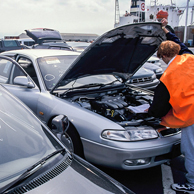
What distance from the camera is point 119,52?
3902mm

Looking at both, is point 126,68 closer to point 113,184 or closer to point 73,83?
point 73,83

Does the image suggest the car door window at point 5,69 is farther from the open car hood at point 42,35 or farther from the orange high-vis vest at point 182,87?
the open car hood at point 42,35

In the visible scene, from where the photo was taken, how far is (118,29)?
311 cm

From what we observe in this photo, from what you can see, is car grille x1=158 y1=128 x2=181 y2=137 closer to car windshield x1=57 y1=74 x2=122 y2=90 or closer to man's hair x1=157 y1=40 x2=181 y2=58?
man's hair x1=157 y1=40 x2=181 y2=58

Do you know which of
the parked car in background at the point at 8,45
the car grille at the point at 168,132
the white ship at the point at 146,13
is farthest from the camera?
the white ship at the point at 146,13

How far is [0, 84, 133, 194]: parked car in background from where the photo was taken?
4.49 feet

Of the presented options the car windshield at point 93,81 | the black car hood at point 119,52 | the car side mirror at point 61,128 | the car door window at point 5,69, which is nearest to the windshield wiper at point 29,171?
the car side mirror at point 61,128

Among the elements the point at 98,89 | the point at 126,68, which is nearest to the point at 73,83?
the point at 98,89

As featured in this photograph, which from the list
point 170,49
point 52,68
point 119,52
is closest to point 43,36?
point 52,68

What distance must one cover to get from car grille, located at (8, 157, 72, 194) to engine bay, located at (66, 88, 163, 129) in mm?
1500

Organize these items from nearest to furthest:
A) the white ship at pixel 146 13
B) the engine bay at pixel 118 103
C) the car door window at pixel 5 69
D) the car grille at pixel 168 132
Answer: the car grille at pixel 168 132 → the engine bay at pixel 118 103 → the car door window at pixel 5 69 → the white ship at pixel 146 13

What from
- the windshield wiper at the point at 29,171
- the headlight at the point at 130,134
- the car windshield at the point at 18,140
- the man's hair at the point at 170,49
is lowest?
the headlight at the point at 130,134

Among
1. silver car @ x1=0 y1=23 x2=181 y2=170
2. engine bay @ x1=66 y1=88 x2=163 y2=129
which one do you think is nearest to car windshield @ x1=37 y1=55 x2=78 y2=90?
silver car @ x1=0 y1=23 x2=181 y2=170

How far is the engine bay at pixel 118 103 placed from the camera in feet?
10.4
